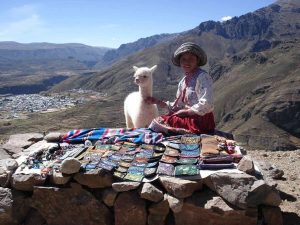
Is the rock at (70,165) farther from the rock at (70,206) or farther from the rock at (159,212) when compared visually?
the rock at (159,212)

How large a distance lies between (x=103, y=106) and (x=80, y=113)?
15704 millimetres

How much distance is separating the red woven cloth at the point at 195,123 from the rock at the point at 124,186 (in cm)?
182

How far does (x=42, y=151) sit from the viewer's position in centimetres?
766

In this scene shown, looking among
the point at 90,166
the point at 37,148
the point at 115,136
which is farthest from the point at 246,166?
the point at 37,148

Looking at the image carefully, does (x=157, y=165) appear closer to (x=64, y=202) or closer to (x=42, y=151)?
(x=64, y=202)

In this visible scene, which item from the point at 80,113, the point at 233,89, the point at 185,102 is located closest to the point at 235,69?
the point at 233,89

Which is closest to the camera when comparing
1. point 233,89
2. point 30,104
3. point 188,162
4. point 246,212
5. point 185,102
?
point 246,212

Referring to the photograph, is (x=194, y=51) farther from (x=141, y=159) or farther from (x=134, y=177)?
(x=134, y=177)

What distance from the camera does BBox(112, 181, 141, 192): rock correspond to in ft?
20.5

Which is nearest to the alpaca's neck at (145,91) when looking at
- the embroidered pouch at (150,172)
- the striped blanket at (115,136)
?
the striped blanket at (115,136)

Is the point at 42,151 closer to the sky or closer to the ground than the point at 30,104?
closer to the sky

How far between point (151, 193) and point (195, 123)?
202cm

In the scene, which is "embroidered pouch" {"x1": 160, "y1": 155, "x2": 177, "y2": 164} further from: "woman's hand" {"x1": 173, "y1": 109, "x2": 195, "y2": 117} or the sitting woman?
"woman's hand" {"x1": 173, "y1": 109, "x2": 195, "y2": 117}

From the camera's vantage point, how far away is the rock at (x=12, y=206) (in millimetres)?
6758
